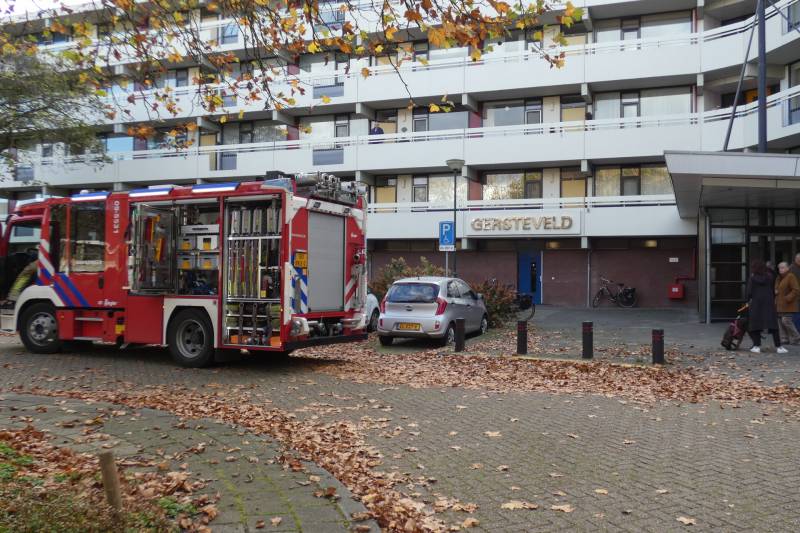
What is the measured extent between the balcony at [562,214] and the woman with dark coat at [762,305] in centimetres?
1352

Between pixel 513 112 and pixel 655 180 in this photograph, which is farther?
pixel 513 112

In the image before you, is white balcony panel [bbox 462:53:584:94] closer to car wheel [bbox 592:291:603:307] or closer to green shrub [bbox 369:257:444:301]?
car wheel [bbox 592:291:603:307]

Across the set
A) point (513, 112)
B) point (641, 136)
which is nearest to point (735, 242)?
point (641, 136)

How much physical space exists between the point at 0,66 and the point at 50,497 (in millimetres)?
25009

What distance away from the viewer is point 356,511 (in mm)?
4355

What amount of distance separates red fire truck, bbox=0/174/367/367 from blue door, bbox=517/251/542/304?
1777 cm

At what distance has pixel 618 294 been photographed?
88.9ft

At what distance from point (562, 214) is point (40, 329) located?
66.5ft

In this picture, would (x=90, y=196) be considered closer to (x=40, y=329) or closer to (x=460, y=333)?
(x=40, y=329)

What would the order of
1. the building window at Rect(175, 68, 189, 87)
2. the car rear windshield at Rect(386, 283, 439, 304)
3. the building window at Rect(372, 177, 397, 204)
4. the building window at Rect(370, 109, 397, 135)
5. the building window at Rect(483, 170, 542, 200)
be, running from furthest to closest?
the building window at Rect(175, 68, 189, 87)
the building window at Rect(370, 109, 397, 135)
the building window at Rect(372, 177, 397, 204)
the building window at Rect(483, 170, 542, 200)
the car rear windshield at Rect(386, 283, 439, 304)

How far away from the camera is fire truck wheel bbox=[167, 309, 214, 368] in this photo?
36.1 ft

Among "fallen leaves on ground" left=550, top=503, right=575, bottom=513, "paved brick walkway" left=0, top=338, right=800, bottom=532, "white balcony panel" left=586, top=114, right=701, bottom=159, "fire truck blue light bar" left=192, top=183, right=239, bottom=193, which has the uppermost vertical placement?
"white balcony panel" left=586, top=114, right=701, bottom=159

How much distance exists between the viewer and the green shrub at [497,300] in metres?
18.4

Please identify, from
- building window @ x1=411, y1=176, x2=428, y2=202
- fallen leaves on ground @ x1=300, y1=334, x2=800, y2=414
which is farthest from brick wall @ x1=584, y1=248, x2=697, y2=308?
fallen leaves on ground @ x1=300, y1=334, x2=800, y2=414
